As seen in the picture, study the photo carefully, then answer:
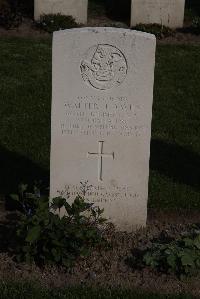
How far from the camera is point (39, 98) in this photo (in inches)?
424

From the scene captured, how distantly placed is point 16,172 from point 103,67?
2245mm

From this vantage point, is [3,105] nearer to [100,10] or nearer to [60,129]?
[60,129]

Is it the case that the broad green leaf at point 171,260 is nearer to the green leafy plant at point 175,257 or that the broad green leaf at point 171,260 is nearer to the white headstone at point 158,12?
the green leafy plant at point 175,257

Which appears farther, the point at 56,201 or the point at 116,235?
the point at 116,235

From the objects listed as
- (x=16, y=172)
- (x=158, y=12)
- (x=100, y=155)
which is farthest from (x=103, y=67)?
(x=158, y=12)

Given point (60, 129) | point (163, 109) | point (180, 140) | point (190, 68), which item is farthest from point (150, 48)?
point (190, 68)

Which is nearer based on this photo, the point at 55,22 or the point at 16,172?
the point at 16,172

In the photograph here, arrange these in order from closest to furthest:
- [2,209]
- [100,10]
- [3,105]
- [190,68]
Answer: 1. [2,209]
2. [3,105]
3. [190,68]
4. [100,10]

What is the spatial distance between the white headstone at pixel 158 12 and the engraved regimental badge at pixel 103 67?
359 inches

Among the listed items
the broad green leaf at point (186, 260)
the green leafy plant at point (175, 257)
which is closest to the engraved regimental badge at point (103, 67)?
the green leafy plant at point (175, 257)

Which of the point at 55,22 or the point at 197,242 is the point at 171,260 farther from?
the point at 55,22

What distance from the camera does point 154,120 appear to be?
10.1 m

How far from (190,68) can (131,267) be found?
7084 millimetres

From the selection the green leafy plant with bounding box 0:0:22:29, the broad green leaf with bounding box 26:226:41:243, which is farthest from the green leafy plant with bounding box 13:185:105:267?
the green leafy plant with bounding box 0:0:22:29
